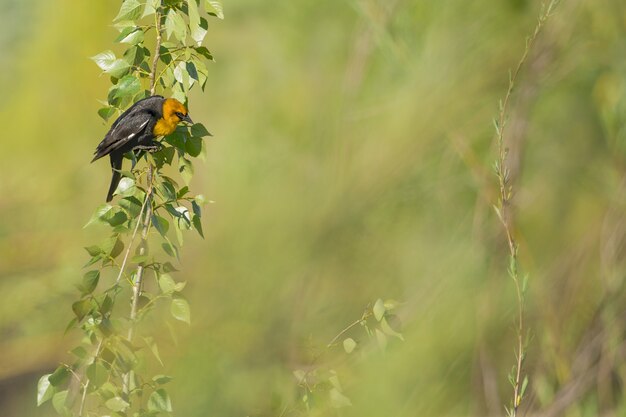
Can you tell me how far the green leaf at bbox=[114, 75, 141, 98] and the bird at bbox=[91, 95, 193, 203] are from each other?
0.10ft

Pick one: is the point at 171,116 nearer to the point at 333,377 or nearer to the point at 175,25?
the point at 175,25

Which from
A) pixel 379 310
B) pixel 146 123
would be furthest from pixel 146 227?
pixel 379 310

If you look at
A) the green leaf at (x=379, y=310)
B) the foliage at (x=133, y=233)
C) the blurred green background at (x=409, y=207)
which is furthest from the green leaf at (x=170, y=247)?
the blurred green background at (x=409, y=207)

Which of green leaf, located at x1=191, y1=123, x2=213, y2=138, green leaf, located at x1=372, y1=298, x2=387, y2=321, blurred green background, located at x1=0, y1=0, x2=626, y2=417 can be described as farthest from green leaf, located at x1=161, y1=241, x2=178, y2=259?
blurred green background, located at x1=0, y1=0, x2=626, y2=417

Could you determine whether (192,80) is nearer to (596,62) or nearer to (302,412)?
(302,412)

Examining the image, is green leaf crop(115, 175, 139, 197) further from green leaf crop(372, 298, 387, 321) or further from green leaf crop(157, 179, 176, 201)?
green leaf crop(372, 298, 387, 321)

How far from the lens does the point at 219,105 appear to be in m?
1.61

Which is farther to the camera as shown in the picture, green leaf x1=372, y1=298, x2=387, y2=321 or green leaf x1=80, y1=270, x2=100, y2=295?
green leaf x1=372, y1=298, x2=387, y2=321

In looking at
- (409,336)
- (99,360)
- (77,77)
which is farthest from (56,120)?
(99,360)

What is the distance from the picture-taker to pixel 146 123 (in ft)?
2.64

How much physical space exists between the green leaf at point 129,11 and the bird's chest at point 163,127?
99mm

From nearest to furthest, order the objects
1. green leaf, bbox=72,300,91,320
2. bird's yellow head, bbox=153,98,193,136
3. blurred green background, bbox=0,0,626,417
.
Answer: green leaf, bbox=72,300,91,320
bird's yellow head, bbox=153,98,193,136
blurred green background, bbox=0,0,626,417

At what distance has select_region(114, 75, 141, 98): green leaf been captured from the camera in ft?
2.47

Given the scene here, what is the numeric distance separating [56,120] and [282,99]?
0.61 m
